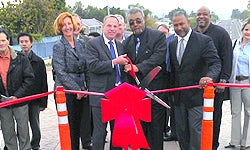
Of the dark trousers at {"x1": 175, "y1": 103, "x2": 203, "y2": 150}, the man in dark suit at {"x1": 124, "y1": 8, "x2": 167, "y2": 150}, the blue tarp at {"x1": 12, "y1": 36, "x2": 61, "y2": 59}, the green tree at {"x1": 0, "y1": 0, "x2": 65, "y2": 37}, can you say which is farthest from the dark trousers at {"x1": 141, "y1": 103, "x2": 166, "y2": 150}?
the green tree at {"x1": 0, "y1": 0, "x2": 65, "y2": 37}

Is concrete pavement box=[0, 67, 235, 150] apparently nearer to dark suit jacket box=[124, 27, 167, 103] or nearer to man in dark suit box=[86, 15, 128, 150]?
man in dark suit box=[86, 15, 128, 150]

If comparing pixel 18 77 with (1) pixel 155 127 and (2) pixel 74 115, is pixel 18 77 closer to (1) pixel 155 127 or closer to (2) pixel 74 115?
(2) pixel 74 115

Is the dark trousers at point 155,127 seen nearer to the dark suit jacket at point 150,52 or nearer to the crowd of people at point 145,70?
the crowd of people at point 145,70

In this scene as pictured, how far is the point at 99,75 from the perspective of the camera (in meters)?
4.23

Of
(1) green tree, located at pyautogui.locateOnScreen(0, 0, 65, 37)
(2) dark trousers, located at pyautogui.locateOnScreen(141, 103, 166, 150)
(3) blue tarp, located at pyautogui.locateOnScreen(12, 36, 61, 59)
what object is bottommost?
(2) dark trousers, located at pyautogui.locateOnScreen(141, 103, 166, 150)

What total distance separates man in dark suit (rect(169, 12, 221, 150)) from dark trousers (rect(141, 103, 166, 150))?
280 mm

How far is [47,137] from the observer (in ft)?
20.8

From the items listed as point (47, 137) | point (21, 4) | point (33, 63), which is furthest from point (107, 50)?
point (21, 4)

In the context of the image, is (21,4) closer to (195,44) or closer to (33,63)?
(33,63)

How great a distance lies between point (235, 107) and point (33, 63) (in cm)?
322

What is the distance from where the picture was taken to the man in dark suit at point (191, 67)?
409 cm

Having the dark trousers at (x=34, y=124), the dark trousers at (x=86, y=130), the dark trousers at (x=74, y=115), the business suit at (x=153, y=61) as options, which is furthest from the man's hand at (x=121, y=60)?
the dark trousers at (x=34, y=124)

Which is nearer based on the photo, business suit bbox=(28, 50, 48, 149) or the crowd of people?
the crowd of people

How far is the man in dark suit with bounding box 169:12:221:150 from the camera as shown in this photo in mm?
4090
